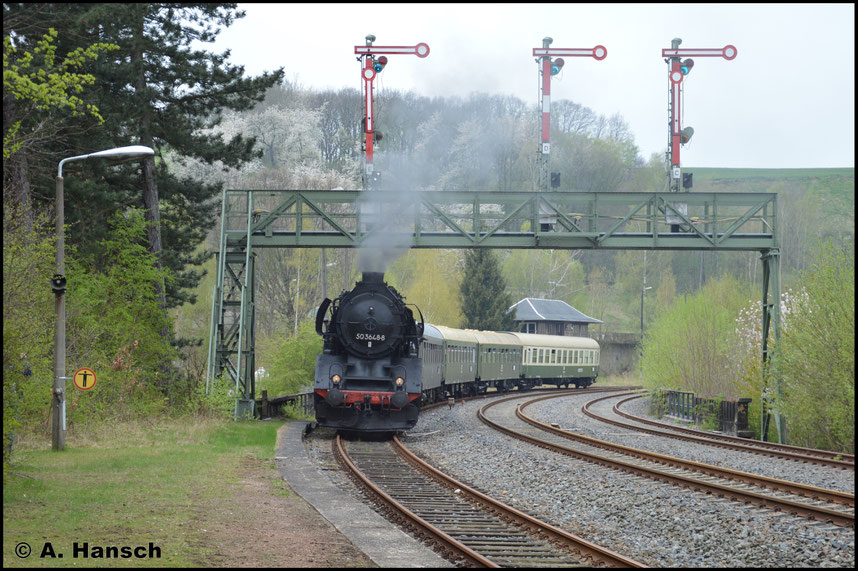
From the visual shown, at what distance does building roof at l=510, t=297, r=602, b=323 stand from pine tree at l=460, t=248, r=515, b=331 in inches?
84.3

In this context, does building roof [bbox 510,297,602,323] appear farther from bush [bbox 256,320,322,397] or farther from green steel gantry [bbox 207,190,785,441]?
green steel gantry [bbox 207,190,785,441]

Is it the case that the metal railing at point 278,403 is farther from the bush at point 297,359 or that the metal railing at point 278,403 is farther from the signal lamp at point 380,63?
the signal lamp at point 380,63

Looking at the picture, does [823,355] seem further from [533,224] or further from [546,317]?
[546,317]

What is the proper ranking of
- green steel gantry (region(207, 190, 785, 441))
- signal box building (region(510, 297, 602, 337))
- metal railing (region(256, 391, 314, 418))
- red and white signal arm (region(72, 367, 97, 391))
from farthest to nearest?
signal box building (region(510, 297, 602, 337))
metal railing (region(256, 391, 314, 418))
green steel gantry (region(207, 190, 785, 441))
red and white signal arm (region(72, 367, 97, 391))

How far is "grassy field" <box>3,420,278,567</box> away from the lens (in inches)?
337

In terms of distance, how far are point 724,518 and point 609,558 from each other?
3.04 meters

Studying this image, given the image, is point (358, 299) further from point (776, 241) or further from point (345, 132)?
point (345, 132)

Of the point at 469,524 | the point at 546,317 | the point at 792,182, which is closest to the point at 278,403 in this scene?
the point at 469,524

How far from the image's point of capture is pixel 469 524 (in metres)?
10.8

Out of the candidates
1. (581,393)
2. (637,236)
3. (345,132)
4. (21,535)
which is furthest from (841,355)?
(345,132)

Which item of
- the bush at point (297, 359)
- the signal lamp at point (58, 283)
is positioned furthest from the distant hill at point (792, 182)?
the signal lamp at point (58, 283)

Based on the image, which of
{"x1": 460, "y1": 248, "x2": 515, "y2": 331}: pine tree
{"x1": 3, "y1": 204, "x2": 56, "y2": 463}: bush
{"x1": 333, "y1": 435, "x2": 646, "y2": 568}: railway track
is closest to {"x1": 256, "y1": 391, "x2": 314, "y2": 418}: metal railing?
{"x1": 3, "y1": 204, "x2": 56, "y2": 463}: bush

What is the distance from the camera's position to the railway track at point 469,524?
354 inches

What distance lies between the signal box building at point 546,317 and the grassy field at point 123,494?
140 ft
